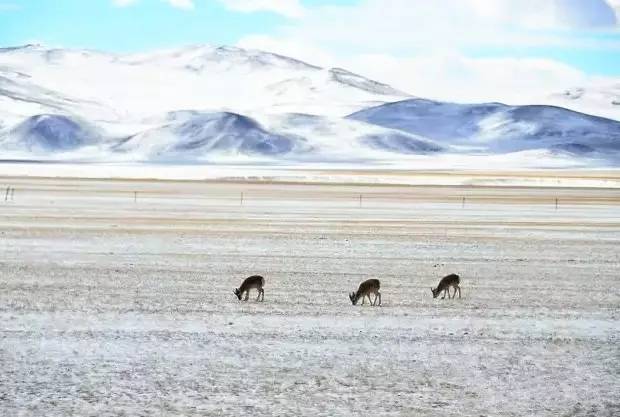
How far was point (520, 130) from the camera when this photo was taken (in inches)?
7421

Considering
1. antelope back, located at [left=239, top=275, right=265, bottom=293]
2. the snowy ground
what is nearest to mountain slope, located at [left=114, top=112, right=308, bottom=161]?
the snowy ground

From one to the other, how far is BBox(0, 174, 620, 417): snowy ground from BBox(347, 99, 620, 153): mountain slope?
14964cm

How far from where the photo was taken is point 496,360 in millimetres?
9766

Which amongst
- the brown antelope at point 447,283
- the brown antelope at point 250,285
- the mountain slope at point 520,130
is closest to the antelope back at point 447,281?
the brown antelope at point 447,283

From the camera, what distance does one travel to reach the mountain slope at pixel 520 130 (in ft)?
572

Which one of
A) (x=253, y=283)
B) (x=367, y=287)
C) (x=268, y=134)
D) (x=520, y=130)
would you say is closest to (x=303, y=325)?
(x=367, y=287)

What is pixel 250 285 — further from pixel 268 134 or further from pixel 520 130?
pixel 520 130

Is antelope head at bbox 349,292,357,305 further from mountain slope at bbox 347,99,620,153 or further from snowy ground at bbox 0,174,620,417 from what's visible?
mountain slope at bbox 347,99,620,153

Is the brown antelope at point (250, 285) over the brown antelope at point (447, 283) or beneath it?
beneath

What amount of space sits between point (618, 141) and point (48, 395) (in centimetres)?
17478

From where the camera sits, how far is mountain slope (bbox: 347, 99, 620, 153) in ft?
572

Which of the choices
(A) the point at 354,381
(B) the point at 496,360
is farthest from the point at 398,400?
(B) the point at 496,360

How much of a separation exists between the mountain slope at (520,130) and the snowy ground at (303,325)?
14964 centimetres

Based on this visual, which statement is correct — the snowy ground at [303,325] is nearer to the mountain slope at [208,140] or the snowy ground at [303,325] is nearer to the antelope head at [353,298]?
the antelope head at [353,298]
